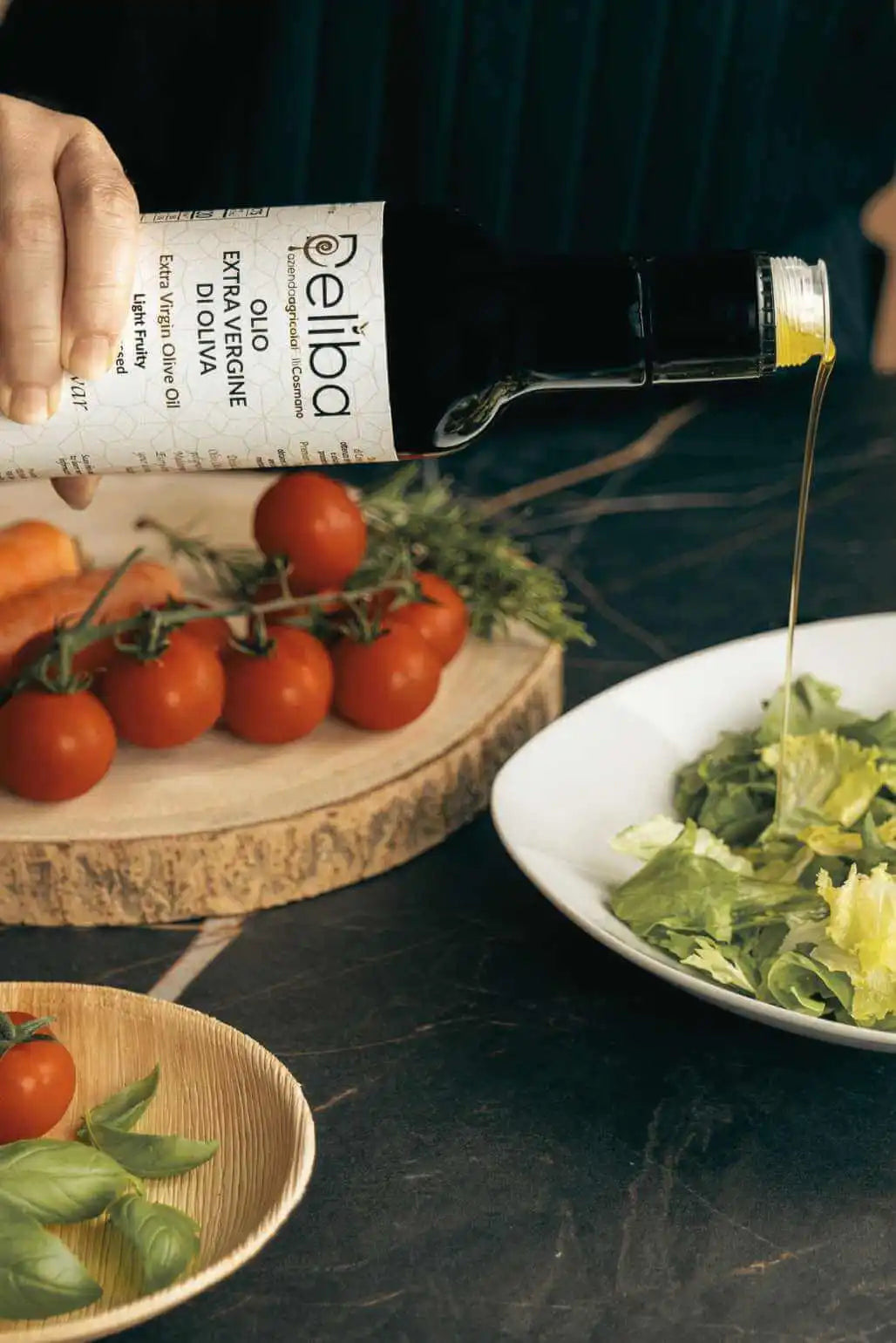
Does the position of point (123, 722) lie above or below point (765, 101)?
below

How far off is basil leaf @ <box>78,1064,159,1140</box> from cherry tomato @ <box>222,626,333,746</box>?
0.35 metres

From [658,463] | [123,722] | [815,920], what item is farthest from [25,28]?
[815,920]

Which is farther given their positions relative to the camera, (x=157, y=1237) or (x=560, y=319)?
(x=560, y=319)

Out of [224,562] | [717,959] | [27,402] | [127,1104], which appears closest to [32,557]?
[224,562]

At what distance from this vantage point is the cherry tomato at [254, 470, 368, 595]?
4.28 ft

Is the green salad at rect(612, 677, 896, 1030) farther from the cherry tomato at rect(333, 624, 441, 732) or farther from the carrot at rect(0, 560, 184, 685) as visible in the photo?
the carrot at rect(0, 560, 184, 685)

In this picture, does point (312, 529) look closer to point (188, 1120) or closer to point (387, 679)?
point (387, 679)

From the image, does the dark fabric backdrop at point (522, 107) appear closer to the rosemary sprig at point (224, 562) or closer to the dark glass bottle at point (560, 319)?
the rosemary sprig at point (224, 562)

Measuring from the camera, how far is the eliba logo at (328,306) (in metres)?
0.84

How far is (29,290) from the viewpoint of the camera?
2.78 feet

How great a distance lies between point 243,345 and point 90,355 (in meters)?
0.08

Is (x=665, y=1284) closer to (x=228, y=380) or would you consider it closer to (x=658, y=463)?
(x=228, y=380)

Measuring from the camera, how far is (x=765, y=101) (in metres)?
2.00

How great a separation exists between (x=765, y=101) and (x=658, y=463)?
22.6 inches
